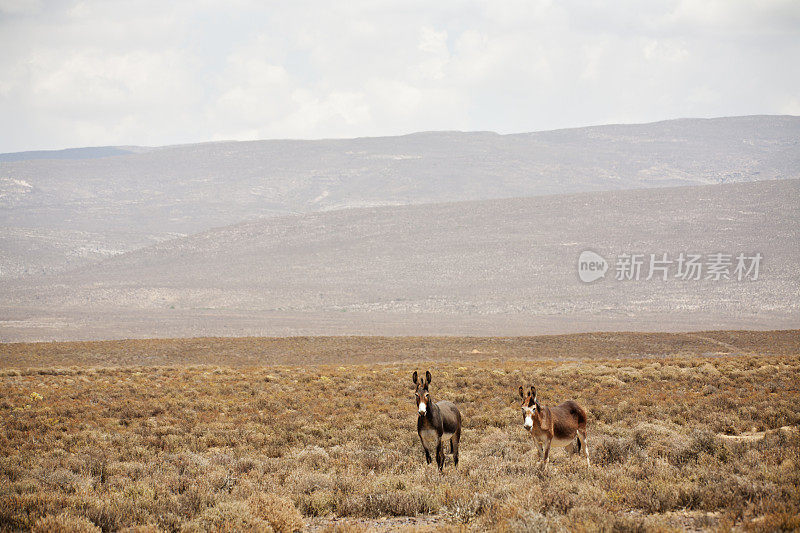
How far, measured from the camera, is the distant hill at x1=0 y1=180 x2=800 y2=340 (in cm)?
6738

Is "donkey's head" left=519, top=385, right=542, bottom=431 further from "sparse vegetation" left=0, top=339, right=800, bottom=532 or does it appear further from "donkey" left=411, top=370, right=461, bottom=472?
"donkey" left=411, top=370, right=461, bottom=472

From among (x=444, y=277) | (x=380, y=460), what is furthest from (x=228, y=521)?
(x=444, y=277)

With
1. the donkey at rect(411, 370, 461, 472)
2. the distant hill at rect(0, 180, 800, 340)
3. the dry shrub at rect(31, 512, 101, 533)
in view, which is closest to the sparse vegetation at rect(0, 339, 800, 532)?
the dry shrub at rect(31, 512, 101, 533)

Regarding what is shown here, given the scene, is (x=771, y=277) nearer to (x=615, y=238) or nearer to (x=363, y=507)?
(x=615, y=238)

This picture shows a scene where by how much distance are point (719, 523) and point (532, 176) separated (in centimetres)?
18979

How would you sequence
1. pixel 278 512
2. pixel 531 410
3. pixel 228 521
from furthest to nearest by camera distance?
pixel 531 410
pixel 278 512
pixel 228 521

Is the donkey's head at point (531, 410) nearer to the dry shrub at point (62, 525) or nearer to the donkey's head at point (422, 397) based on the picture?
the donkey's head at point (422, 397)

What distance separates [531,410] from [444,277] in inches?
3068

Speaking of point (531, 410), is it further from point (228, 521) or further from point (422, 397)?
point (228, 521)

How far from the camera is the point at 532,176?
7505 inches

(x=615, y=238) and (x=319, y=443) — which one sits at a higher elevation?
(x=615, y=238)

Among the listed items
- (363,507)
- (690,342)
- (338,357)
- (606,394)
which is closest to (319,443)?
(363,507)

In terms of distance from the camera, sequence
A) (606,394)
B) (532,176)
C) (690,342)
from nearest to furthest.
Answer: (606,394) < (690,342) < (532,176)

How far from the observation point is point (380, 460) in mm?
10312
